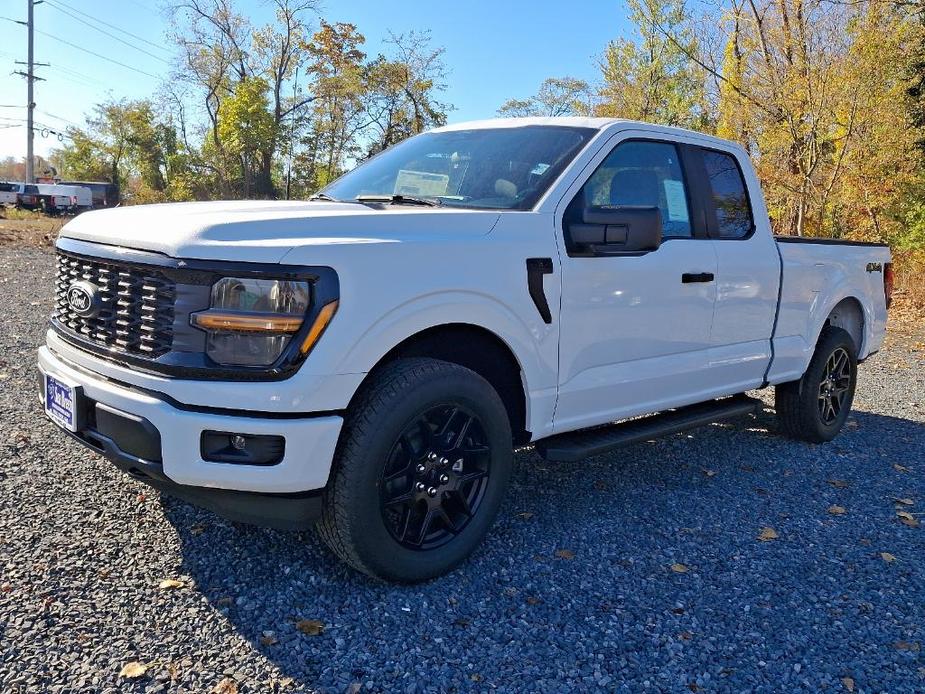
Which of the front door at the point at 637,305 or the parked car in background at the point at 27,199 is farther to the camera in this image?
the parked car in background at the point at 27,199

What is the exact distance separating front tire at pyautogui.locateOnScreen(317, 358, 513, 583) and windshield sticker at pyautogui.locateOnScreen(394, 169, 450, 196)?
1148mm

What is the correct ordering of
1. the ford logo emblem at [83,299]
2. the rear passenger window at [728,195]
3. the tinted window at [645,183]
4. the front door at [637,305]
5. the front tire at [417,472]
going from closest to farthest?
the front tire at [417,472] < the ford logo emblem at [83,299] < the front door at [637,305] < the tinted window at [645,183] < the rear passenger window at [728,195]

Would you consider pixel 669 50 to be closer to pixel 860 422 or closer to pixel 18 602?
pixel 860 422

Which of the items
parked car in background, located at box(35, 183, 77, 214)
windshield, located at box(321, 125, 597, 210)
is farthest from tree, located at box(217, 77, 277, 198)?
windshield, located at box(321, 125, 597, 210)

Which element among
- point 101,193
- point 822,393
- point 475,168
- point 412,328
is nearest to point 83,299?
point 412,328

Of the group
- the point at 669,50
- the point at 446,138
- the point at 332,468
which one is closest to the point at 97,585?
the point at 332,468

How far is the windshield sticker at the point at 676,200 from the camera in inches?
154

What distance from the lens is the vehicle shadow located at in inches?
96.3

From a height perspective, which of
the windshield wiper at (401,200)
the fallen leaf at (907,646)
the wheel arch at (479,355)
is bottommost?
the fallen leaf at (907,646)

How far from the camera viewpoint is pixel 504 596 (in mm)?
2871

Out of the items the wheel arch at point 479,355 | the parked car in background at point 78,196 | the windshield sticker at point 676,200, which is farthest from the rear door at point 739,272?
the parked car in background at point 78,196

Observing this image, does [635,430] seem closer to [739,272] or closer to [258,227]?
[739,272]

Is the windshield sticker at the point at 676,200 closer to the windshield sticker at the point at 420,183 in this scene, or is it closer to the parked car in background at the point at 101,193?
the windshield sticker at the point at 420,183

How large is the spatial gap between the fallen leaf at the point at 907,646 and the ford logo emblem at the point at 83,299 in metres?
3.20
